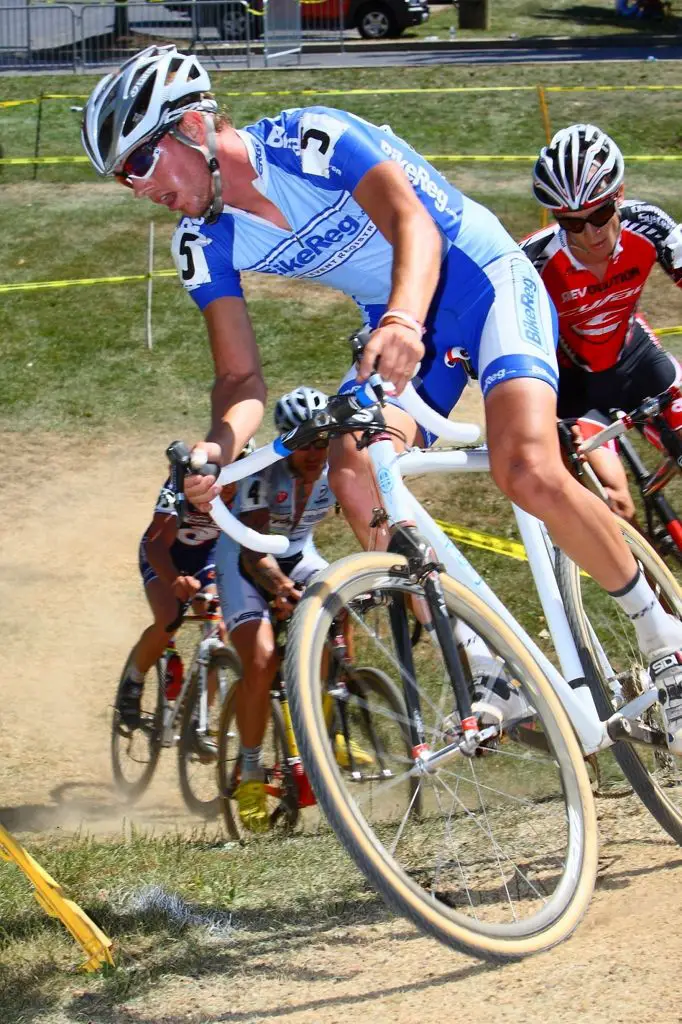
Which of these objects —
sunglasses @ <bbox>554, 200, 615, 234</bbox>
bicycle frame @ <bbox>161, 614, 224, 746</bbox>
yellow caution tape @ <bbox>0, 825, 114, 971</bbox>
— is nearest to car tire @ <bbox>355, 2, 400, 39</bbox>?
sunglasses @ <bbox>554, 200, 615, 234</bbox>

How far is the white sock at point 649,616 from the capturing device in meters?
4.00

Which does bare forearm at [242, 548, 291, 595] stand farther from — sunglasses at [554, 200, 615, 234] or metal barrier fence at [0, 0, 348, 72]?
metal barrier fence at [0, 0, 348, 72]

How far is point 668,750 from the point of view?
13.2 ft

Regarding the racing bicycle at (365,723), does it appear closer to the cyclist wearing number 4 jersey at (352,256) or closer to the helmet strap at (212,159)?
the cyclist wearing number 4 jersey at (352,256)

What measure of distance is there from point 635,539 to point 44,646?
4555 mm

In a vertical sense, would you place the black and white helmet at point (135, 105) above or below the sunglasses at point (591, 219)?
above

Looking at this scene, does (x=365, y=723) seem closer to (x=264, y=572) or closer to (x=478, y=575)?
(x=478, y=575)

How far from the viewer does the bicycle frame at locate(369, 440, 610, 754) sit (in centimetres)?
348

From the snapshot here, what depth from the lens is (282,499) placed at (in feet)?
19.7

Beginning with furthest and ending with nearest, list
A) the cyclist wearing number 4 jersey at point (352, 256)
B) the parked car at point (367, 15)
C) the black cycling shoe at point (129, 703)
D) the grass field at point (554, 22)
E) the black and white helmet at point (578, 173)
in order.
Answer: the grass field at point (554, 22) → the parked car at point (367, 15) → the black cycling shoe at point (129, 703) → the black and white helmet at point (578, 173) → the cyclist wearing number 4 jersey at point (352, 256)

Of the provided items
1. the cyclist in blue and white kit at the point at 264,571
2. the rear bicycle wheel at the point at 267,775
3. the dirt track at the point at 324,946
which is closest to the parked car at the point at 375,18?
the dirt track at the point at 324,946

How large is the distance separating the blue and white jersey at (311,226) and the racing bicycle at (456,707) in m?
0.76

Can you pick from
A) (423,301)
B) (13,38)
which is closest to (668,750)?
(423,301)

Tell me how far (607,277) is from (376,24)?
23688 mm
